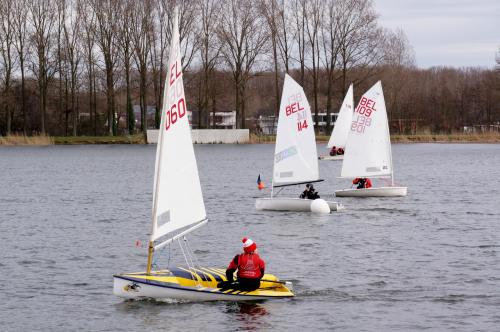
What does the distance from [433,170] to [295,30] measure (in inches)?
1708

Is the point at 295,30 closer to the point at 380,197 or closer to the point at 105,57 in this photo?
the point at 105,57

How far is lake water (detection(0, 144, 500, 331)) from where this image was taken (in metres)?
23.0

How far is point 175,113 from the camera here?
73.8 ft

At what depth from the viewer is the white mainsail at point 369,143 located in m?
49.7

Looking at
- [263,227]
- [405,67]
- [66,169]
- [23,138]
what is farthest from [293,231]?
[405,67]

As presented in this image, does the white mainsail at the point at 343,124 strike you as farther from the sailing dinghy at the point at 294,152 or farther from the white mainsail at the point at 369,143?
the sailing dinghy at the point at 294,152

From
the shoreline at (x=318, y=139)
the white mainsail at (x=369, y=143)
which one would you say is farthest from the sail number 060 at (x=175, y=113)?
the shoreline at (x=318, y=139)

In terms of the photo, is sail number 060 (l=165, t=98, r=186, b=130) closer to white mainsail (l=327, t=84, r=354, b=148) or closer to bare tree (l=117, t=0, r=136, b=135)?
white mainsail (l=327, t=84, r=354, b=148)

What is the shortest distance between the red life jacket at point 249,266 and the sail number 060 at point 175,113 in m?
3.77

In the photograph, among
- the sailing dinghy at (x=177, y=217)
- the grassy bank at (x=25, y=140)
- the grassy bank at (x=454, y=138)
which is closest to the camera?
the sailing dinghy at (x=177, y=217)

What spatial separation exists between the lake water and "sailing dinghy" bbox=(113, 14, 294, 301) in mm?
416

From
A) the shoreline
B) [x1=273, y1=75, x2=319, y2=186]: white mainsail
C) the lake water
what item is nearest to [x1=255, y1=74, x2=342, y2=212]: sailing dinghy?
[x1=273, y1=75, x2=319, y2=186]: white mainsail

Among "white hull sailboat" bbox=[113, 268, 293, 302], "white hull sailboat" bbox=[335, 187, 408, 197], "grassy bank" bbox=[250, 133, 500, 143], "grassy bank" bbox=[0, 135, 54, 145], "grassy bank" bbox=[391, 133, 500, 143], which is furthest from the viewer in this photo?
"grassy bank" bbox=[250, 133, 500, 143]

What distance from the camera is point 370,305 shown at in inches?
960
